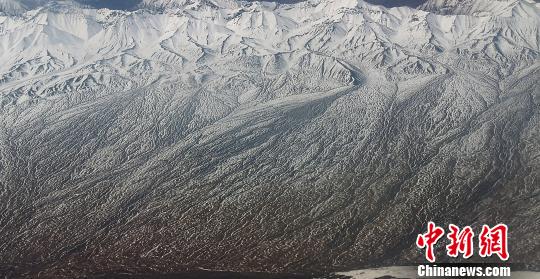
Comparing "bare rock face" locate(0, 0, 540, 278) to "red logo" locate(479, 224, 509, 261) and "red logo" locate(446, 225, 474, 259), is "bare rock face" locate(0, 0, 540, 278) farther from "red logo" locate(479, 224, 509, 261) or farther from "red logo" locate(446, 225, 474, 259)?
"red logo" locate(479, 224, 509, 261)

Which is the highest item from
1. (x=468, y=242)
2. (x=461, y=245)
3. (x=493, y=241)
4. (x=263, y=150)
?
(x=493, y=241)

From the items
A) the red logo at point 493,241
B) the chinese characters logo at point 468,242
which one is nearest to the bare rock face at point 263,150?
the chinese characters logo at point 468,242

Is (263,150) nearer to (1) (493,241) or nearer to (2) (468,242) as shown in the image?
(2) (468,242)

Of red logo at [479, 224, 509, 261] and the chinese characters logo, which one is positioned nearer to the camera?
red logo at [479, 224, 509, 261]

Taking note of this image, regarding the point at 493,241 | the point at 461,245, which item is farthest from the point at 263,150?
the point at 493,241

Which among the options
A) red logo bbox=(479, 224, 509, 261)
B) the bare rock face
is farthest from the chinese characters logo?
the bare rock face

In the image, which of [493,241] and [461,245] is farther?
[461,245]

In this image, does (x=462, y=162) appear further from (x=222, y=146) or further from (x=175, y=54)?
(x=175, y=54)
